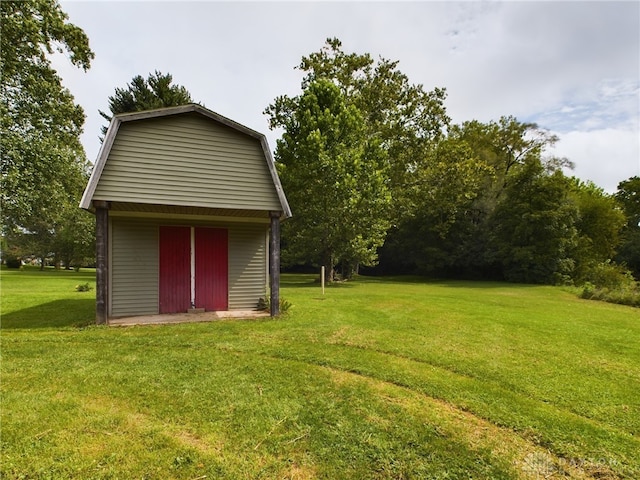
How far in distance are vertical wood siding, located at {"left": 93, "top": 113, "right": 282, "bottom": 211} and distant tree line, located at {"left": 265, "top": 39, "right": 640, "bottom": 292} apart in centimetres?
936

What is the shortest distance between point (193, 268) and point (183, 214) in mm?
1450

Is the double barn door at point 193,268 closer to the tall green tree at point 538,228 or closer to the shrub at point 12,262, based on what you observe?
the tall green tree at point 538,228

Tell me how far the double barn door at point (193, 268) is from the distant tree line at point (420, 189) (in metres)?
8.96

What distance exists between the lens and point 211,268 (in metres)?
8.93

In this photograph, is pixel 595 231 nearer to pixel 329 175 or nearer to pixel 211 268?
pixel 329 175

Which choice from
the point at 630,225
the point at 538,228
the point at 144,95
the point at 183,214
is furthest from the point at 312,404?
the point at 630,225

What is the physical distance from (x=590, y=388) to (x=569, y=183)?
84.0 ft

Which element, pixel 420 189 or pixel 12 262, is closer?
pixel 420 189

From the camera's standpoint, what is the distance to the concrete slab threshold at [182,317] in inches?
288

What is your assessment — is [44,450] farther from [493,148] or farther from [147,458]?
[493,148]

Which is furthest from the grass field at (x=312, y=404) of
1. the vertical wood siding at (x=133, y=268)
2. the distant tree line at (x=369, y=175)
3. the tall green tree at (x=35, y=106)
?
the distant tree line at (x=369, y=175)

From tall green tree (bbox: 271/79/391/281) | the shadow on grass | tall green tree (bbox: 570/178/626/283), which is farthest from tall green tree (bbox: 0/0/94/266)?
tall green tree (bbox: 570/178/626/283)

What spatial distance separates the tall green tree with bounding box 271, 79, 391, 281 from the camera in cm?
1712

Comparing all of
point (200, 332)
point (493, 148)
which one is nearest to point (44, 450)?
point (200, 332)
